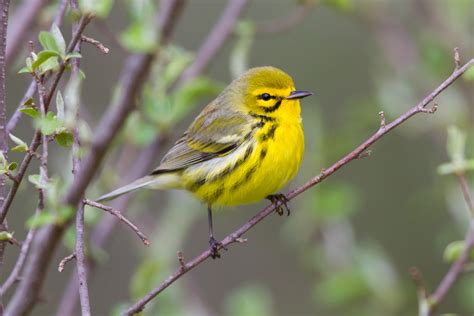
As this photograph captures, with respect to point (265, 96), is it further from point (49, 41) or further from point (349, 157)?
point (49, 41)

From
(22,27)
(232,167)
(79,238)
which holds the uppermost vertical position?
(22,27)

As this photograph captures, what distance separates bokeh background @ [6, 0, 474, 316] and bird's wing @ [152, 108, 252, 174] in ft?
0.42

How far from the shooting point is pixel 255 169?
3793 mm

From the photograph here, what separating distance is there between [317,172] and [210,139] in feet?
2.92

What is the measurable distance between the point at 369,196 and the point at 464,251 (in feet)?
13.9

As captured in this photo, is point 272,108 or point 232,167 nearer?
point 232,167

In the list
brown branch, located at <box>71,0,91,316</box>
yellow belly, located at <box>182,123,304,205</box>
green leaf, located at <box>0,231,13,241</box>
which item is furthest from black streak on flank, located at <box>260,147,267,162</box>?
green leaf, located at <box>0,231,13,241</box>

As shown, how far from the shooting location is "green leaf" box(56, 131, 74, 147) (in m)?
2.24

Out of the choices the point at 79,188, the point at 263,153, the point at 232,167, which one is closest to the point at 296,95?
the point at 263,153

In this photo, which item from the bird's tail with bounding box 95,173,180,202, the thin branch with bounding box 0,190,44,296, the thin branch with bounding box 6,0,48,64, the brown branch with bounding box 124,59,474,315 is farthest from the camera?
the bird's tail with bounding box 95,173,180,202

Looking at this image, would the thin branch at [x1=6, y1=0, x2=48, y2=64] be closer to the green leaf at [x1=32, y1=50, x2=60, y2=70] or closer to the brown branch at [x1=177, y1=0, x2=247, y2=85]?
the brown branch at [x1=177, y1=0, x2=247, y2=85]

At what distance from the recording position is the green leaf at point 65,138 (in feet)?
7.34

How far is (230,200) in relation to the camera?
3910mm

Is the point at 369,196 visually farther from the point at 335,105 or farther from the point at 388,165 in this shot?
the point at 335,105
